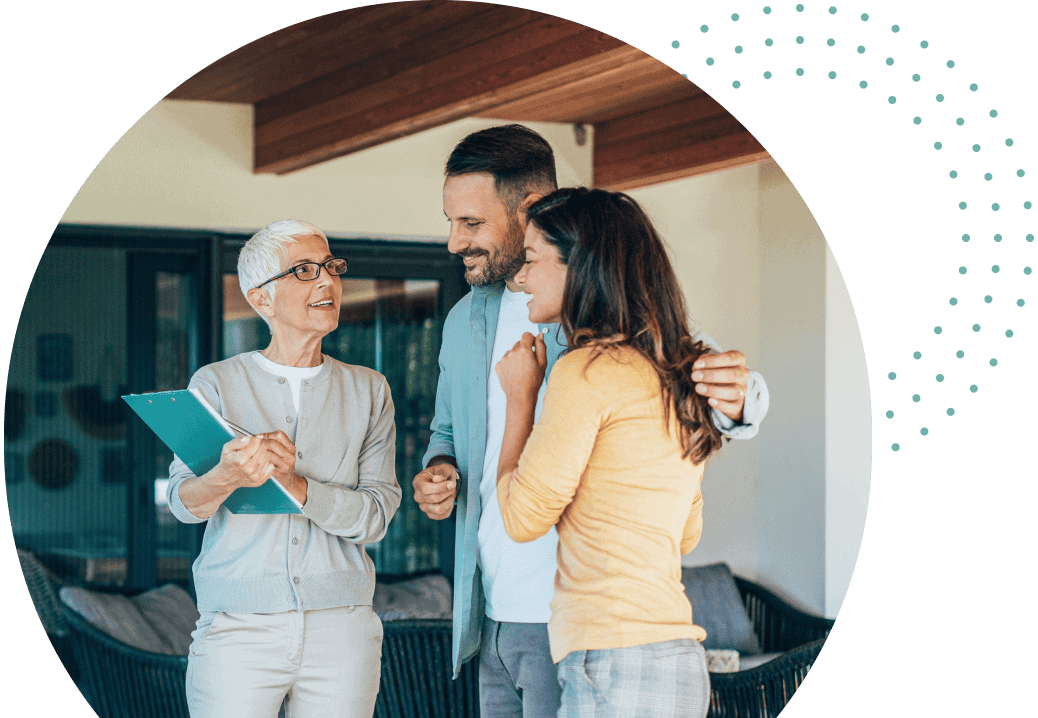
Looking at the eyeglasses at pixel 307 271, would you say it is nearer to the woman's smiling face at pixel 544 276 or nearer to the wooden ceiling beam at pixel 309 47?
the woman's smiling face at pixel 544 276

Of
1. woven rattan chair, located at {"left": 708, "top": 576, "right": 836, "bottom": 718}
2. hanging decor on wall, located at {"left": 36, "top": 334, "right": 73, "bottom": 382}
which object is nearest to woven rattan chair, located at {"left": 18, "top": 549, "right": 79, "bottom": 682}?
hanging decor on wall, located at {"left": 36, "top": 334, "right": 73, "bottom": 382}

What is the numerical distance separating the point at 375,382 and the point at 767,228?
72 cm

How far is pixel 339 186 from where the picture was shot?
1888 mm

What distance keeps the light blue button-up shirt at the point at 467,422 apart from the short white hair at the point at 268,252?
0.26m

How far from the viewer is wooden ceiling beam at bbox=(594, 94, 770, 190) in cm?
165

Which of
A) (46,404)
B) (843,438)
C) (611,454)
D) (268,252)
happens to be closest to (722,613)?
(843,438)

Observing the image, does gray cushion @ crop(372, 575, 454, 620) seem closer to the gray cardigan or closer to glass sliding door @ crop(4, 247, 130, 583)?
the gray cardigan

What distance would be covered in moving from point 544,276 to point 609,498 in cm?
27

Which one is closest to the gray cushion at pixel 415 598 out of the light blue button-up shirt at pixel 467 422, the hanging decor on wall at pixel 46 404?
the light blue button-up shirt at pixel 467 422

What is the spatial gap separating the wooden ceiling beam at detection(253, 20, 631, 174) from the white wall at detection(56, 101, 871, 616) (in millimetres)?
33

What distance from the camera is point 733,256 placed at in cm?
170

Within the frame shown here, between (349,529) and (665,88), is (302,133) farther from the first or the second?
(349,529)

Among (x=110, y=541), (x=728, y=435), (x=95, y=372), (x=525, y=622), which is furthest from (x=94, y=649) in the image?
(x=728, y=435)

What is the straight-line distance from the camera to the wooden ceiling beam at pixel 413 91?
1660mm
